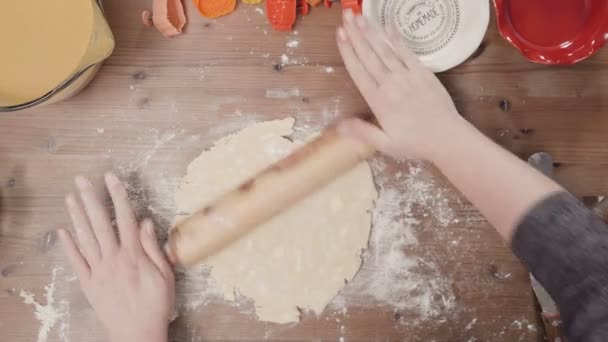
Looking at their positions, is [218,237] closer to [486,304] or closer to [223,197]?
[223,197]

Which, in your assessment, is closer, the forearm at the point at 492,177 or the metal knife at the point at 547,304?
the forearm at the point at 492,177

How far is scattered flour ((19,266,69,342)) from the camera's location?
1.00 m

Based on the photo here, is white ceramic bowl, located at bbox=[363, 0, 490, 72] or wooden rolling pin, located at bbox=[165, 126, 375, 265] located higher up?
white ceramic bowl, located at bbox=[363, 0, 490, 72]

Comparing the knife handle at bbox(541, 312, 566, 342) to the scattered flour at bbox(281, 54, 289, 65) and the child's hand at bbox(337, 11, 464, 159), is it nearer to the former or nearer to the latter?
the child's hand at bbox(337, 11, 464, 159)

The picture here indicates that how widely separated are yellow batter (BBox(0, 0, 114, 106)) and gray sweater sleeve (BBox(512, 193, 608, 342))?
719 mm

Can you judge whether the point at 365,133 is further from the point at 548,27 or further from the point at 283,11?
the point at 548,27

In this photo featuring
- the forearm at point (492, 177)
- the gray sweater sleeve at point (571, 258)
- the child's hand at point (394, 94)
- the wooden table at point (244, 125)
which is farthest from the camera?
the wooden table at point (244, 125)

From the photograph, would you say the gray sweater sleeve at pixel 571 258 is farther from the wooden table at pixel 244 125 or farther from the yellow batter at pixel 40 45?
the yellow batter at pixel 40 45

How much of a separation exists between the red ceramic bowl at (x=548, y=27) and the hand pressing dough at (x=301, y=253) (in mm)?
359

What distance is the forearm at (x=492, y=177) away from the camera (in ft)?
2.53

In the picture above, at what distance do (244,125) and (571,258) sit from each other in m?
0.58

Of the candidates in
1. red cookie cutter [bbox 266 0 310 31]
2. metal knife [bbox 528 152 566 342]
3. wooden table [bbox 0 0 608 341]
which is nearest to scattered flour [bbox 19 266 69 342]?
wooden table [bbox 0 0 608 341]

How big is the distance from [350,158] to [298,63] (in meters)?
0.21

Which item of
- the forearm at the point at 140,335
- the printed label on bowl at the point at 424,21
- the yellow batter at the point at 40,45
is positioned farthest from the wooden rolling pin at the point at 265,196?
the yellow batter at the point at 40,45
